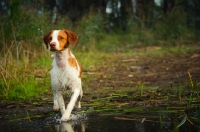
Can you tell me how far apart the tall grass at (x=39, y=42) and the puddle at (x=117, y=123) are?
5.61 ft

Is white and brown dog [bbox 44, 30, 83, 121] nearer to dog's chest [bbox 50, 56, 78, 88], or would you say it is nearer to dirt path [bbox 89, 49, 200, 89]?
dog's chest [bbox 50, 56, 78, 88]

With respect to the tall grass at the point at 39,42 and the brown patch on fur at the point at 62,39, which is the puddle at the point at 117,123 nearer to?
the brown patch on fur at the point at 62,39

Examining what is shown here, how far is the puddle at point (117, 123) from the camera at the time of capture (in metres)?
3.48

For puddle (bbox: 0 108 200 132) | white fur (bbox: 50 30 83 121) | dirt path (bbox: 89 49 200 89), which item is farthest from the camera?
dirt path (bbox: 89 49 200 89)

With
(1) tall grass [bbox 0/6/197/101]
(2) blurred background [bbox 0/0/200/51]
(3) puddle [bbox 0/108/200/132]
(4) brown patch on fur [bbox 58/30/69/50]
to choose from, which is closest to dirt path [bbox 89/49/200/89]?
(1) tall grass [bbox 0/6/197/101]

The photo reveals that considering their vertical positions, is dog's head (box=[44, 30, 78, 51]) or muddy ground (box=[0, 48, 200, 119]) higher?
dog's head (box=[44, 30, 78, 51])

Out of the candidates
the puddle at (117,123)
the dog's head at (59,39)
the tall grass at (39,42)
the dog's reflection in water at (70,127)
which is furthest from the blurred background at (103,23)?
the dog's reflection in water at (70,127)

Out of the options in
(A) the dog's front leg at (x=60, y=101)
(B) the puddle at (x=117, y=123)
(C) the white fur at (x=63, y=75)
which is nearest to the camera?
(B) the puddle at (x=117, y=123)

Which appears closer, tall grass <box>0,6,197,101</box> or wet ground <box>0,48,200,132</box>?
wet ground <box>0,48,200,132</box>

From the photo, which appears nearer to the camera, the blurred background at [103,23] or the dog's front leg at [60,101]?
the dog's front leg at [60,101]

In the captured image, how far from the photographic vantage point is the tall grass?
244 inches

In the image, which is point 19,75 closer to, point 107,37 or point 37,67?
point 37,67

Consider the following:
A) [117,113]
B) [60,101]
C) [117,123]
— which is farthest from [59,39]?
[117,123]

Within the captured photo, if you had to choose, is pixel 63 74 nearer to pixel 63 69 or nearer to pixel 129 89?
pixel 63 69
